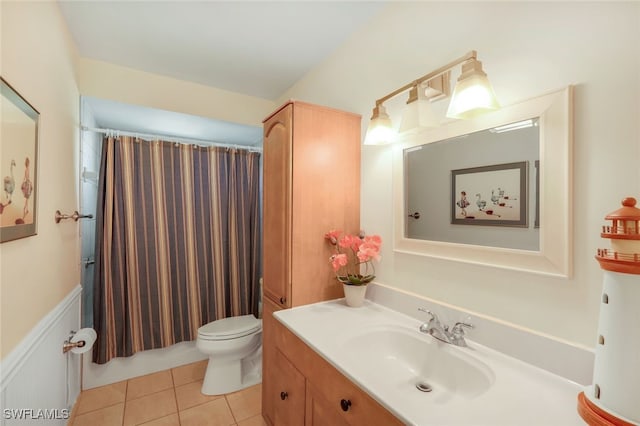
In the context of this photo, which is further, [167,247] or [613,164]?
[167,247]

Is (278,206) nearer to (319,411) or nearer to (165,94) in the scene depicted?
(319,411)

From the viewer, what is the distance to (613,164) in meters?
0.76

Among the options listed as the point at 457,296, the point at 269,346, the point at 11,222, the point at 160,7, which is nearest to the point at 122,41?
the point at 160,7

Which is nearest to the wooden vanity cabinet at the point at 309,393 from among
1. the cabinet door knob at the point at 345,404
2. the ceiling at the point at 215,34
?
the cabinet door knob at the point at 345,404

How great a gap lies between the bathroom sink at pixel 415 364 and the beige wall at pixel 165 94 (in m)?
2.11

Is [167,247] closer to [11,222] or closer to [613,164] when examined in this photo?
[11,222]

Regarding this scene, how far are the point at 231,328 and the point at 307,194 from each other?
1345mm

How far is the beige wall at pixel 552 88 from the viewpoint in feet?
2.48

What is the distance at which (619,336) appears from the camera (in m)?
0.50

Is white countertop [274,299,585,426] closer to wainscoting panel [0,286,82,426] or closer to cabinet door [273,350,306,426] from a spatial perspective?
cabinet door [273,350,306,426]

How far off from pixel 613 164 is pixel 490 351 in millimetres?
696

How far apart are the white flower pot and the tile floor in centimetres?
102

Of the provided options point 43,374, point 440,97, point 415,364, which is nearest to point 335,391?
point 415,364

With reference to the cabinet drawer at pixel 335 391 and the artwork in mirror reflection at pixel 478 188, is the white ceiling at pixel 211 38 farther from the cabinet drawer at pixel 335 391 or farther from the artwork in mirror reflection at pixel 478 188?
the cabinet drawer at pixel 335 391
